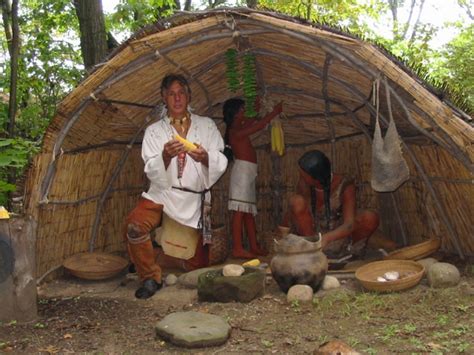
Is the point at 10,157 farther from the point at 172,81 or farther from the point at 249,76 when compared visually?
the point at 249,76

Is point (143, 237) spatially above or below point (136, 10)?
below

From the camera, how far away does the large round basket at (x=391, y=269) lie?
4852 mm

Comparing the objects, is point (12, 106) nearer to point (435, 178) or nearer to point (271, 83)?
point (271, 83)

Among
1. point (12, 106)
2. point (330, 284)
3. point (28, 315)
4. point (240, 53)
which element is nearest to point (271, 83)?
point (240, 53)

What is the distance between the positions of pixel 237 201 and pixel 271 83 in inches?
57.4

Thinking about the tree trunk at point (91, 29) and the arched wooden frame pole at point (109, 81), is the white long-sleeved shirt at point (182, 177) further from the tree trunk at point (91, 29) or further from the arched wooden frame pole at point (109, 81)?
the tree trunk at point (91, 29)

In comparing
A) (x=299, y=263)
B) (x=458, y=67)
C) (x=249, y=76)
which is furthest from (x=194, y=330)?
(x=458, y=67)

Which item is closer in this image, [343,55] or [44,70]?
[343,55]

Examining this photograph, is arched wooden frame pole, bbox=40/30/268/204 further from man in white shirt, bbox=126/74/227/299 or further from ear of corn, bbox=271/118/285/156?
ear of corn, bbox=271/118/285/156

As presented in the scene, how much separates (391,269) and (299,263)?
97cm

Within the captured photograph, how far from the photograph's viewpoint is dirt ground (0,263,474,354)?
3.85 m

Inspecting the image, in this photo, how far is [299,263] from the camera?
16.2 feet

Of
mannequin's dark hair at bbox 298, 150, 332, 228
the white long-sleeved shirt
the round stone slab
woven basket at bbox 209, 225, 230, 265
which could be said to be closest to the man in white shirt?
the white long-sleeved shirt

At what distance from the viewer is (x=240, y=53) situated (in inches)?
245
